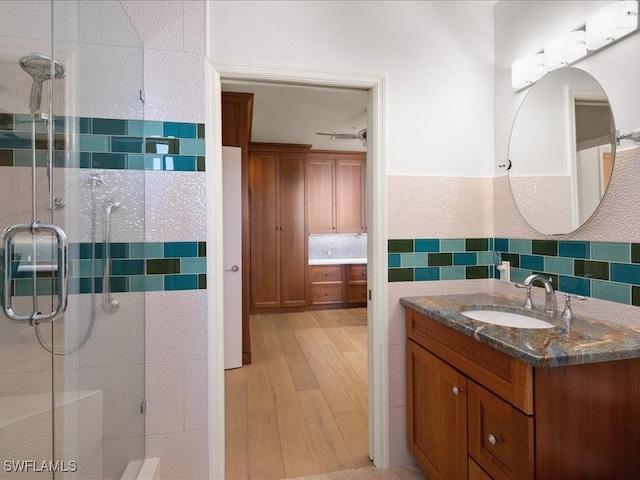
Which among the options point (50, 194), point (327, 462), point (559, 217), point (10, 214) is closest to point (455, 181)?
point (559, 217)

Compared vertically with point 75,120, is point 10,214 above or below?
below

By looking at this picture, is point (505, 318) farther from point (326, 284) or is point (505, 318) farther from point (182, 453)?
point (326, 284)

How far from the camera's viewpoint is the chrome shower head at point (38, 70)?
1.18 meters

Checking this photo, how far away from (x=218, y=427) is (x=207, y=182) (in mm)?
1216

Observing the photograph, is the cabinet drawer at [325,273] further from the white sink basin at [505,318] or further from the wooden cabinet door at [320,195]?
the white sink basin at [505,318]

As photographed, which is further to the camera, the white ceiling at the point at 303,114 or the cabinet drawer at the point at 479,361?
the white ceiling at the point at 303,114

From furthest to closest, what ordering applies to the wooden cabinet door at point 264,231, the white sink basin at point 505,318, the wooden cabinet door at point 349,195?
the wooden cabinet door at point 349,195
the wooden cabinet door at point 264,231
the white sink basin at point 505,318

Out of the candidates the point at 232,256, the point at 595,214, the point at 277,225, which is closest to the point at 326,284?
the point at 277,225

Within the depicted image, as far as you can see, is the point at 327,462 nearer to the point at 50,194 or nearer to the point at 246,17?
the point at 50,194

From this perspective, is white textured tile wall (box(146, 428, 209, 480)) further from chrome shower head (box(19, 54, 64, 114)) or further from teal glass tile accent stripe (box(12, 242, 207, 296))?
chrome shower head (box(19, 54, 64, 114))

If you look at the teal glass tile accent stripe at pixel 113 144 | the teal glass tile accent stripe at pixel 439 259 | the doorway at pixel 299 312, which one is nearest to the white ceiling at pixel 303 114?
the doorway at pixel 299 312

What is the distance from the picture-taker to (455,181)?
2.01 m

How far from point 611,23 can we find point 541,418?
59.3 inches

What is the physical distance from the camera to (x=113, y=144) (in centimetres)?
156
